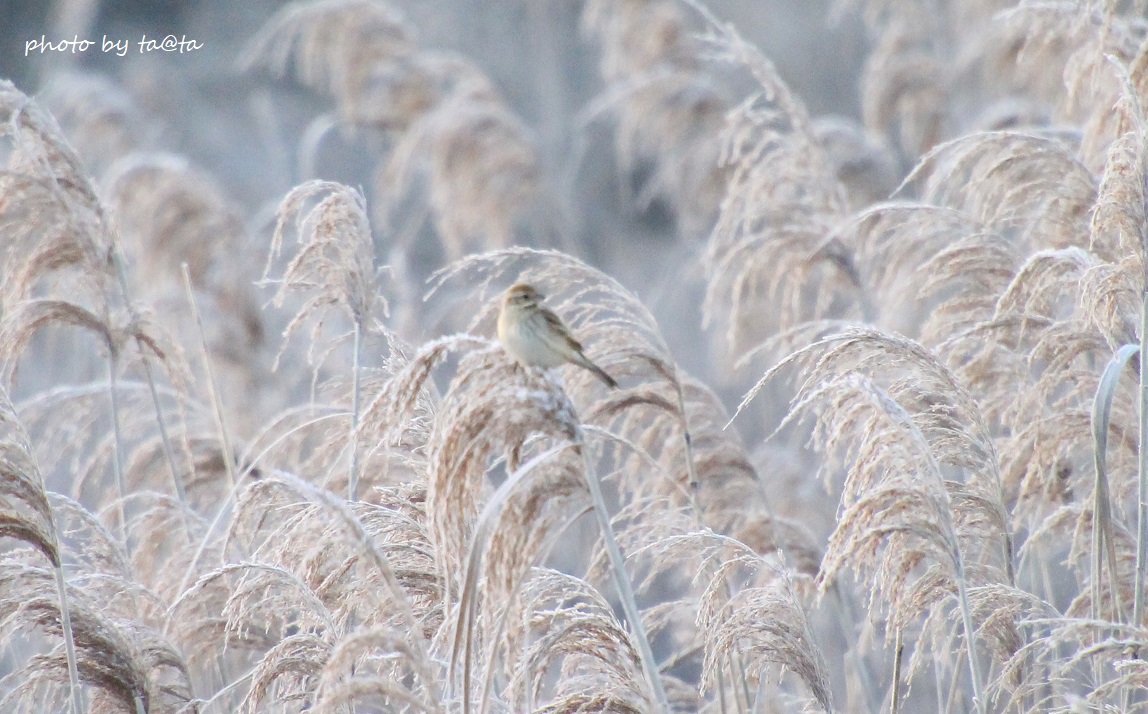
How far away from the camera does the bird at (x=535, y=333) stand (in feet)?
7.75

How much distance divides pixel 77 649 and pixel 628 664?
134cm

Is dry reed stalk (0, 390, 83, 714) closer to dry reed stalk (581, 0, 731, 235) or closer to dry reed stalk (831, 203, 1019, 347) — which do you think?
dry reed stalk (831, 203, 1019, 347)

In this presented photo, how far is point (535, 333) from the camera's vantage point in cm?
245

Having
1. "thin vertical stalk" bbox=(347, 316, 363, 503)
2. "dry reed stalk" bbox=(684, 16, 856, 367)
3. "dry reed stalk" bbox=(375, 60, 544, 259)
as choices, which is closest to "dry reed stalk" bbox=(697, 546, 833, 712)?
"thin vertical stalk" bbox=(347, 316, 363, 503)

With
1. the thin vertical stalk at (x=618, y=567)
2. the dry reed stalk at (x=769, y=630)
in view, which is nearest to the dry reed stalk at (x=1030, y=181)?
the dry reed stalk at (x=769, y=630)

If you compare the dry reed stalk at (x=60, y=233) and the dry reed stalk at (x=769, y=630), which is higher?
the dry reed stalk at (x=60, y=233)

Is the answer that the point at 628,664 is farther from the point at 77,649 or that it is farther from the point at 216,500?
the point at 216,500

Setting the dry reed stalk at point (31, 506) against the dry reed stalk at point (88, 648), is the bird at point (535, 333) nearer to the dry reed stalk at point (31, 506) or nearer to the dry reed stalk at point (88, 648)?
the dry reed stalk at point (31, 506)

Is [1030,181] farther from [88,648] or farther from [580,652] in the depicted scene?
[88,648]

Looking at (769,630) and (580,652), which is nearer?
(580,652)

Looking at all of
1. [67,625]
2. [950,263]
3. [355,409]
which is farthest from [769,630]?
[67,625]

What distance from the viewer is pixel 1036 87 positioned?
703 centimetres

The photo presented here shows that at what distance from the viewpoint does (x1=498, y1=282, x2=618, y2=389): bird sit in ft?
7.75

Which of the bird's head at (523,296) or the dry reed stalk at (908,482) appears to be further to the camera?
the bird's head at (523,296)
